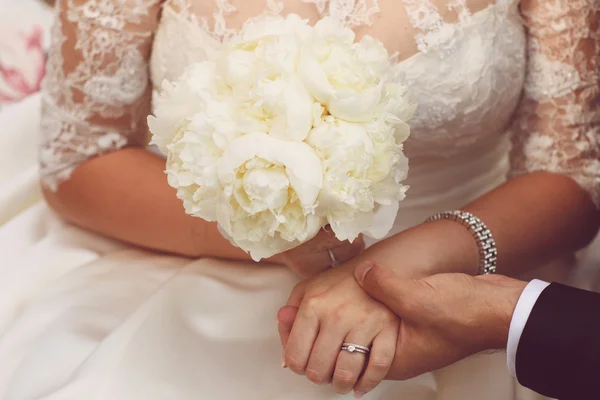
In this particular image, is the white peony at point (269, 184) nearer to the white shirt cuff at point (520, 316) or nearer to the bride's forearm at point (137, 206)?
the white shirt cuff at point (520, 316)

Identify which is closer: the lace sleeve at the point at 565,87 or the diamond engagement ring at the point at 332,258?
the diamond engagement ring at the point at 332,258

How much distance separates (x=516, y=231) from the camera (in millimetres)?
918

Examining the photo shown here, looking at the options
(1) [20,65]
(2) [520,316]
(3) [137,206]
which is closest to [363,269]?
(2) [520,316]

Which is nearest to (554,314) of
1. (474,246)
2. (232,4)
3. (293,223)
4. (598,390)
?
(598,390)

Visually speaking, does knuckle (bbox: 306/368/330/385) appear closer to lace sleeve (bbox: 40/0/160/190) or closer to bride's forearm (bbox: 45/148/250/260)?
bride's forearm (bbox: 45/148/250/260)

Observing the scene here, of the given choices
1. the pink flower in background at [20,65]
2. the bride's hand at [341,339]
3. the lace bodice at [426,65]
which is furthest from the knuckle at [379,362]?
the pink flower in background at [20,65]

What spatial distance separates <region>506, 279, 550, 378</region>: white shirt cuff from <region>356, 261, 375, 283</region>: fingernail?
165mm

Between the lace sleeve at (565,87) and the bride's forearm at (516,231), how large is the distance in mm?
30

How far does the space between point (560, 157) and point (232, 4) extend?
1.69ft

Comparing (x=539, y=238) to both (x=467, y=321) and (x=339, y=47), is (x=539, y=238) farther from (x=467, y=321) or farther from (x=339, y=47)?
(x=339, y=47)

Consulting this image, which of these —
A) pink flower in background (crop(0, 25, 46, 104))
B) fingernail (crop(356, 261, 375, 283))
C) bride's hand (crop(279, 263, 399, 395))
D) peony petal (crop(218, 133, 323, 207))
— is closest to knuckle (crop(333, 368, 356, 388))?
bride's hand (crop(279, 263, 399, 395))

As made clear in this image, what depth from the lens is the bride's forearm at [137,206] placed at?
3.29 ft

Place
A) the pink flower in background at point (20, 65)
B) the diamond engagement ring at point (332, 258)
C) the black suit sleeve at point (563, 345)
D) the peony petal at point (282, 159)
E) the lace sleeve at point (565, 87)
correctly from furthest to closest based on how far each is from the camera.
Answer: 1. the pink flower in background at point (20, 65)
2. the lace sleeve at point (565, 87)
3. the diamond engagement ring at point (332, 258)
4. the black suit sleeve at point (563, 345)
5. the peony petal at point (282, 159)

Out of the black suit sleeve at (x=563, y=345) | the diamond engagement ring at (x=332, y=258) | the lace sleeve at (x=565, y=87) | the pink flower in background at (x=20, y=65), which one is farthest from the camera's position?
the pink flower in background at (x=20, y=65)
